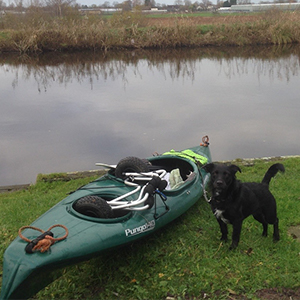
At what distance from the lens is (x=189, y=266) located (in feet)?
13.1

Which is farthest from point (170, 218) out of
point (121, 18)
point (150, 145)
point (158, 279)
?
point (121, 18)

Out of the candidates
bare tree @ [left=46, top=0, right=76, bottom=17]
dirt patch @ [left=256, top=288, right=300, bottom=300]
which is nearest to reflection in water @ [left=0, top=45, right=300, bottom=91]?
bare tree @ [left=46, top=0, right=76, bottom=17]

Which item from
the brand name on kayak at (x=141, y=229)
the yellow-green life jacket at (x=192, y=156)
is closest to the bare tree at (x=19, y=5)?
the yellow-green life jacket at (x=192, y=156)

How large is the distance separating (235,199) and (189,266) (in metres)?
0.84

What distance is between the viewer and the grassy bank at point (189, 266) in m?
3.65

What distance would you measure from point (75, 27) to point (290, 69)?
461 inches

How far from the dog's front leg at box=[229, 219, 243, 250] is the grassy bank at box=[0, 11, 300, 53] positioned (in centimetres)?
1880

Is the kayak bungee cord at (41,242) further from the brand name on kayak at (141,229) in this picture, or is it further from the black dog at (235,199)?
the black dog at (235,199)

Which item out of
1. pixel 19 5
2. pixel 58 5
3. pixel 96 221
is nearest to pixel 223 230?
pixel 96 221

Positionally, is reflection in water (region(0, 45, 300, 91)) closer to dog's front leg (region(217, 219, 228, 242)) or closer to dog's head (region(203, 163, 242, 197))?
dog's front leg (region(217, 219, 228, 242))

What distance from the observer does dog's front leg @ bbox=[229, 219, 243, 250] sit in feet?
13.1

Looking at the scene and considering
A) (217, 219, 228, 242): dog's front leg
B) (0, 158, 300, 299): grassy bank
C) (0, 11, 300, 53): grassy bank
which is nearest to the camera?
(0, 158, 300, 299): grassy bank

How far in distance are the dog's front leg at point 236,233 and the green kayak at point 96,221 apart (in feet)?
2.63

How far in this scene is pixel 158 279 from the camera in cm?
383
